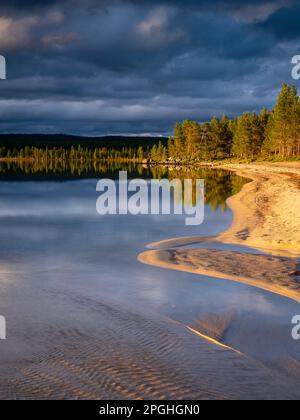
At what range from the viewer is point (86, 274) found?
56.2 feet

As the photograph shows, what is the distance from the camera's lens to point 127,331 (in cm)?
1154

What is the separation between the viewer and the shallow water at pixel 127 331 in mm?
8883

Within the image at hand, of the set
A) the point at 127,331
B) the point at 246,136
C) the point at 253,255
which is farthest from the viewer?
the point at 246,136

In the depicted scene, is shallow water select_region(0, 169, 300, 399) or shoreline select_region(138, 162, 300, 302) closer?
shallow water select_region(0, 169, 300, 399)

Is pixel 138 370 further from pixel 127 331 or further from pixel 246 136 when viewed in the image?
pixel 246 136

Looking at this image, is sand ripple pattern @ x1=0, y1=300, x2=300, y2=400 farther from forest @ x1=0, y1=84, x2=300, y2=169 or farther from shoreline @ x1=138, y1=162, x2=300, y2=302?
forest @ x1=0, y1=84, x2=300, y2=169

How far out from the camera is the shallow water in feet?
29.1

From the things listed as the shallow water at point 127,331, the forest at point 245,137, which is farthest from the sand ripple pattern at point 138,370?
the forest at point 245,137

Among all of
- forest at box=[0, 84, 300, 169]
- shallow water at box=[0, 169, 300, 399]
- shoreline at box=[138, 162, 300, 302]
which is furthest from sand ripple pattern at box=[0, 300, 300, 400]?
forest at box=[0, 84, 300, 169]

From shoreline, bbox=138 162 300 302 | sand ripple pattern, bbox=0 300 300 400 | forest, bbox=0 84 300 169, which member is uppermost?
forest, bbox=0 84 300 169

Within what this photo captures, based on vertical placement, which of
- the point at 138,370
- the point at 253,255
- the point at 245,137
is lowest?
the point at 138,370

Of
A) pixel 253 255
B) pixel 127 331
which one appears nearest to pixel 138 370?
pixel 127 331

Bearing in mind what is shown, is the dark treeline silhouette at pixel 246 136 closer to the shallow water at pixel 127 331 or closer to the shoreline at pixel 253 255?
the shoreline at pixel 253 255
